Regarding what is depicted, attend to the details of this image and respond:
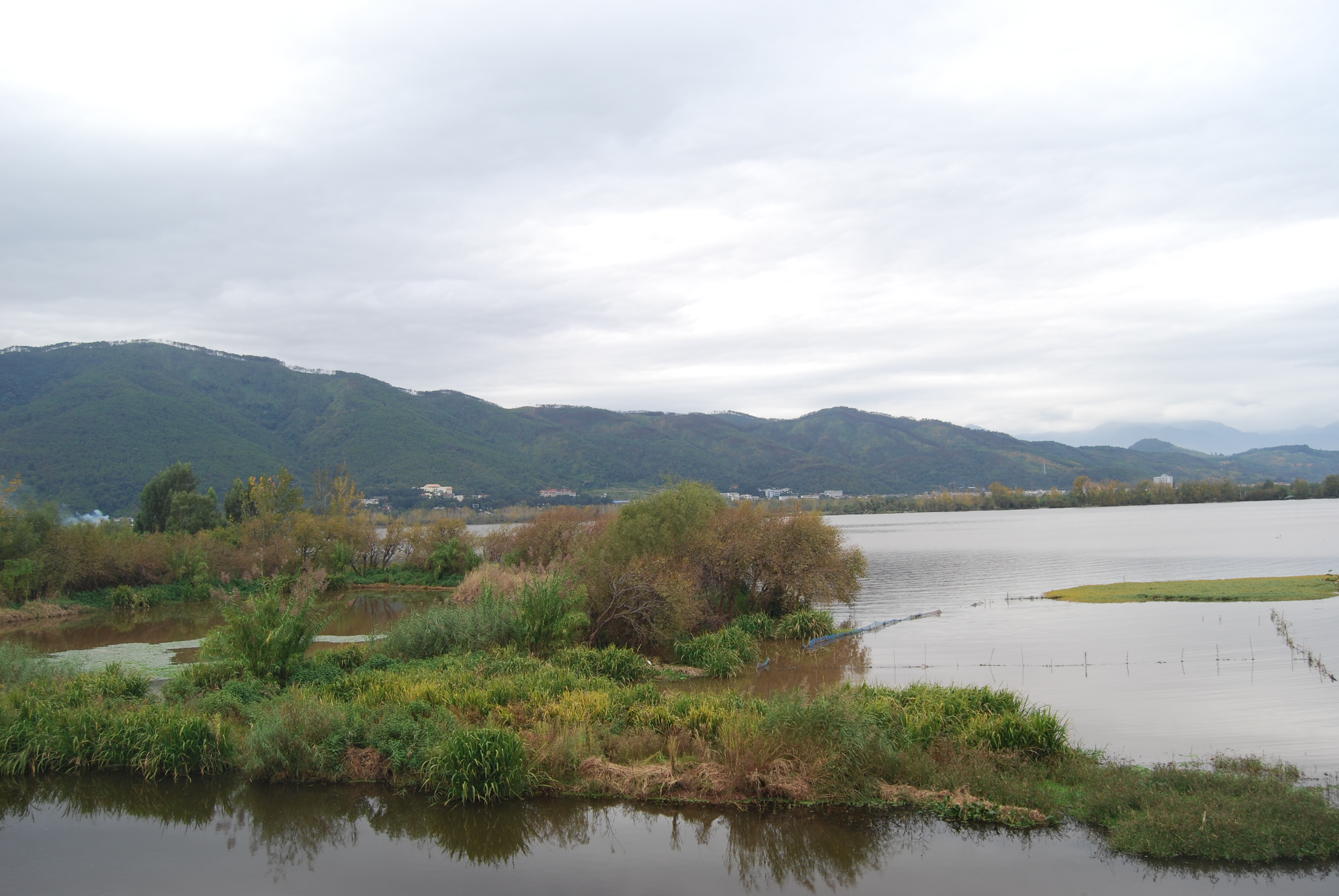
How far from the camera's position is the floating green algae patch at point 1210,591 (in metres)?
32.2

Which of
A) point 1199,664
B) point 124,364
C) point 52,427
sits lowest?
point 1199,664

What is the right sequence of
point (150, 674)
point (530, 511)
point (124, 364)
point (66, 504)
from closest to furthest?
1. point (150, 674)
2. point (66, 504)
3. point (530, 511)
4. point (124, 364)

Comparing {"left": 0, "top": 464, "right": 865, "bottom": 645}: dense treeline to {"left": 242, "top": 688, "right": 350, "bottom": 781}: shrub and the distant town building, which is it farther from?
the distant town building

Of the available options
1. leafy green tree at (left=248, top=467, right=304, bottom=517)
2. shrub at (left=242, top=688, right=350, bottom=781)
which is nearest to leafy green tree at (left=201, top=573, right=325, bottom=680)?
shrub at (left=242, top=688, right=350, bottom=781)

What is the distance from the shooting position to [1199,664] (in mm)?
20703

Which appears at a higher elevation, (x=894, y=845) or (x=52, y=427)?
(x=52, y=427)

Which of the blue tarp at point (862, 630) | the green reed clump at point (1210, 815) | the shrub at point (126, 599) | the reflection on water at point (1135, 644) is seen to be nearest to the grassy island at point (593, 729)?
the green reed clump at point (1210, 815)

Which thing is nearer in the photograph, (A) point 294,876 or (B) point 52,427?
(A) point 294,876

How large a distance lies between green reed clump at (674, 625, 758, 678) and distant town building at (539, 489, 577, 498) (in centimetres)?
11189

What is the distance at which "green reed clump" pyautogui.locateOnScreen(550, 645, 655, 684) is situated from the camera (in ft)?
64.6

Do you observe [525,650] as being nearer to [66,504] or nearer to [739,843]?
[739,843]

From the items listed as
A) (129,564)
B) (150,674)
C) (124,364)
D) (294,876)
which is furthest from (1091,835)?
(124,364)

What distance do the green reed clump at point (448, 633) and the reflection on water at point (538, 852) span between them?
897 centimetres

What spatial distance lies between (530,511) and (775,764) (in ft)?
326
